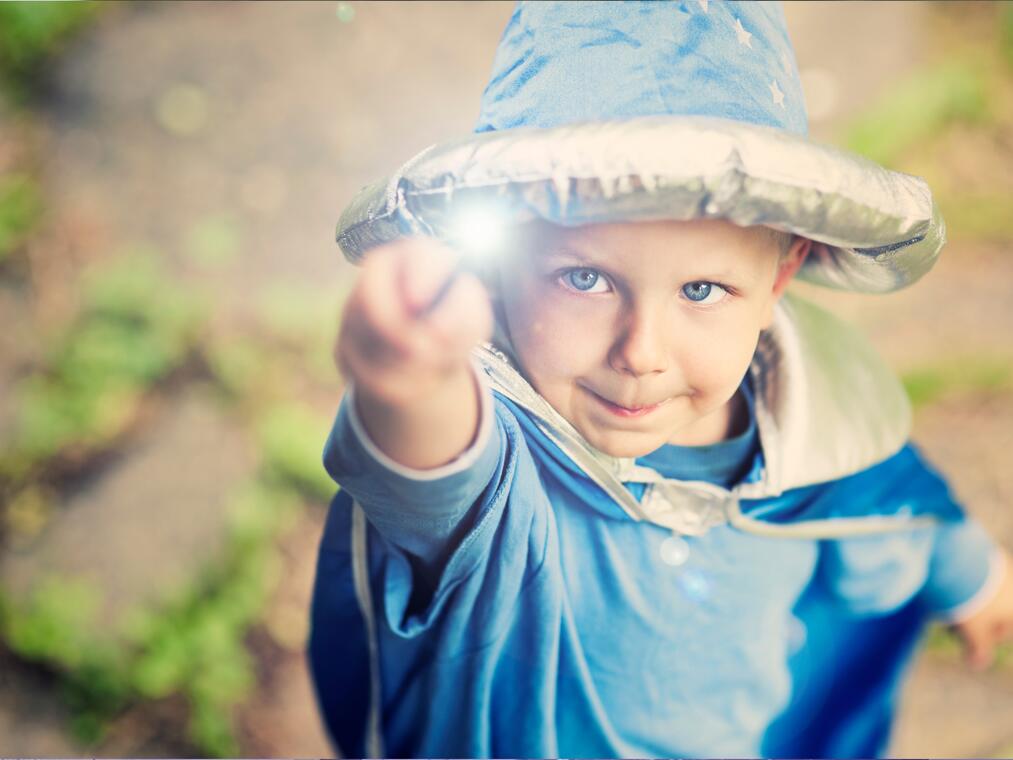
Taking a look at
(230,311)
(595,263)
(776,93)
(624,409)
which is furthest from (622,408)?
(230,311)

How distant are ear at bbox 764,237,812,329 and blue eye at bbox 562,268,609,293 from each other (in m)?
0.16

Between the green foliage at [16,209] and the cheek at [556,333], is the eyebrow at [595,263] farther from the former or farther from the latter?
the green foliage at [16,209]

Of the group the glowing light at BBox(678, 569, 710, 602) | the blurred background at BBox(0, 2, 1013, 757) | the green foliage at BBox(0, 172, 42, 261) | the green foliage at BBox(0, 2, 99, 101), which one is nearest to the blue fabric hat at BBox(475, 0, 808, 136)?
the glowing light at BBox(678, 569, 710, 602)

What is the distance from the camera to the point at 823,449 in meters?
0.73

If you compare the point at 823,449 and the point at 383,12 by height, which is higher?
the point at 383,12

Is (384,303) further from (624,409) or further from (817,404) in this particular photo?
(817,404)

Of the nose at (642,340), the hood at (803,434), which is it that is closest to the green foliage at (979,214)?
the hood at (803,434)

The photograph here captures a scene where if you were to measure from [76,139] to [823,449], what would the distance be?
4.28ft

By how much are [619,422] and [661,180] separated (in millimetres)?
203

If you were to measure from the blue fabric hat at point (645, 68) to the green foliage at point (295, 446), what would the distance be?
771 mm

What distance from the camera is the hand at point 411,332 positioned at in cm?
38

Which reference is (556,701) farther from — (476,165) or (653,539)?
(476,165)

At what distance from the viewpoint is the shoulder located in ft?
2.35

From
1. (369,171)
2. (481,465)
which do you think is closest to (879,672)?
(481,465)
